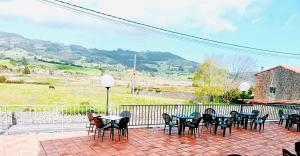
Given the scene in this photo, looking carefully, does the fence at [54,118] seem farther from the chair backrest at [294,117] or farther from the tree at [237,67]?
the tree at [237,67]

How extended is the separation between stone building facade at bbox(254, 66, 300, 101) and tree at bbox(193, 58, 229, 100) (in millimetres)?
4372

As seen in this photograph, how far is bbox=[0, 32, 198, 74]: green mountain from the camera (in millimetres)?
29219

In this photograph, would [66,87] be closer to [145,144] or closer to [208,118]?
[208,118]

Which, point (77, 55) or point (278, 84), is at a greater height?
point (77, 55)

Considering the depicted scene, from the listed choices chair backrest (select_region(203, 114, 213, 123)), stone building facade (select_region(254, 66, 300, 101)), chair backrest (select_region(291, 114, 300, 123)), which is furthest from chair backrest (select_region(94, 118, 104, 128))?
stone building facade (select_region(254, 66, 300, 101))

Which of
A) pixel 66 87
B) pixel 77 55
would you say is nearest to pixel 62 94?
pixel 66 87

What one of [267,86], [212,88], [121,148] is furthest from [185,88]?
[121,148]

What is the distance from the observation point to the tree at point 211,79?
2719 centimetres

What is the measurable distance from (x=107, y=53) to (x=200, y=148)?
117 ft

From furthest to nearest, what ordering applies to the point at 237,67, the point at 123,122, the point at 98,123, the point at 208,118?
the point at 237,67
the point at 208,118
the point at 123,122
the point at 98,123

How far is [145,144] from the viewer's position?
20.6ft

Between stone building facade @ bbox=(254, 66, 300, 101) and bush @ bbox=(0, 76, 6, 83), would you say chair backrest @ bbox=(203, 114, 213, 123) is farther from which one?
stone building facade @ bbox=(254, 66, 300, 101)

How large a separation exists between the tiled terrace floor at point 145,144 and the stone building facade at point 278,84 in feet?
65.3

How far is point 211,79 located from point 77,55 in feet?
61.2
